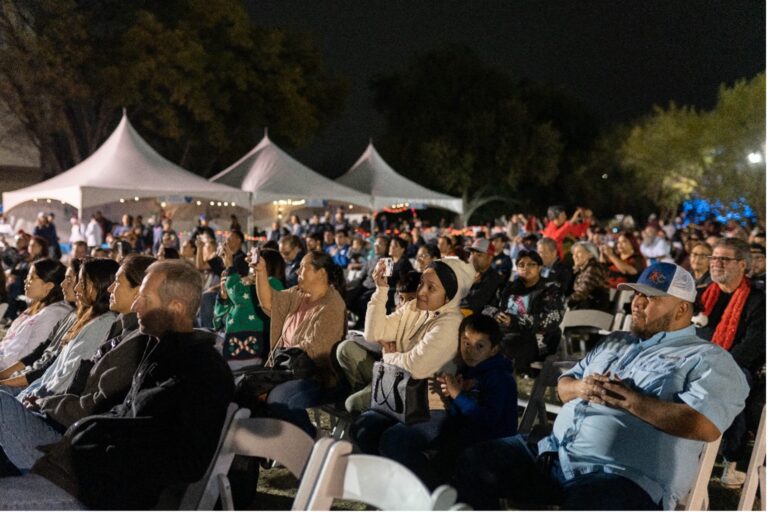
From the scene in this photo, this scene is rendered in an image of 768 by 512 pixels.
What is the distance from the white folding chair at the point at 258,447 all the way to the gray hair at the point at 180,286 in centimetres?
58

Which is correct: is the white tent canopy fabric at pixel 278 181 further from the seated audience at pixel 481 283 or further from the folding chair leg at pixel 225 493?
the folding chair leg at pixel 225 493

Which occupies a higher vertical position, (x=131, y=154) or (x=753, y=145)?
(x=753, y=145)

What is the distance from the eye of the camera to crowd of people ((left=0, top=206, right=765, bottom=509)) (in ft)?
9.53

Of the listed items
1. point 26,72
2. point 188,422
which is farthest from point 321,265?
point 26,72

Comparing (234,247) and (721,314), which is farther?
(234,247)

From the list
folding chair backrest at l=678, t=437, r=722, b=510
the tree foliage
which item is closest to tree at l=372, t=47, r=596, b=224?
the tree foliage

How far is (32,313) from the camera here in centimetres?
564

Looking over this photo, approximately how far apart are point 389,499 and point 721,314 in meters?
3.95

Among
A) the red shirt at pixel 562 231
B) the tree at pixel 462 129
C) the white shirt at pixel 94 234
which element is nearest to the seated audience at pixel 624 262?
the red shirt at pixel 562 231

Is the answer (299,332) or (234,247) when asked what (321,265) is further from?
(234,247)

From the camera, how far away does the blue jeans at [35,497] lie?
2.97 meters

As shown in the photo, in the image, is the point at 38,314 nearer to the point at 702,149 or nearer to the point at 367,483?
the point at 367,483

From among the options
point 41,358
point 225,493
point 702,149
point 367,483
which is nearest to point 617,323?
point 41,358

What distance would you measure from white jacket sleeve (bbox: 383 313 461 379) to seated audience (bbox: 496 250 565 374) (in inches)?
64.0
